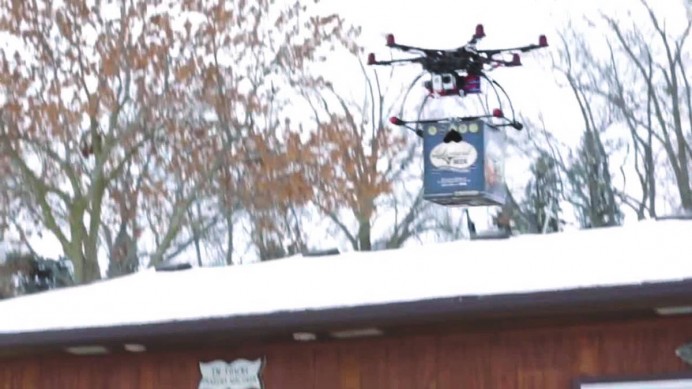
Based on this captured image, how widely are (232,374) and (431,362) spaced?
161 cm

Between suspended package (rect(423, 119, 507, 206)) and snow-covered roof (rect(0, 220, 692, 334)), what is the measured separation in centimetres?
168

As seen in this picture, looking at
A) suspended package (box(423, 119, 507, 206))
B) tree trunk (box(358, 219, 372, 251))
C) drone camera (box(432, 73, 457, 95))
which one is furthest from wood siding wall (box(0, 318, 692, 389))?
tree trunk (box(358, 219, 372, 251))

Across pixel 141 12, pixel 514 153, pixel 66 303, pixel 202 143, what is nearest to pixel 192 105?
pixel 202 143

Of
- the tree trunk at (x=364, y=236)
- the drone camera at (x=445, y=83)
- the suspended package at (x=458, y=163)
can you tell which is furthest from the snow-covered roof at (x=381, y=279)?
the tree trunk at (x=364, y=236)

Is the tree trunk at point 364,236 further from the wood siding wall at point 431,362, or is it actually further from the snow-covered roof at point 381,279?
the wood siding wall at point 431,362

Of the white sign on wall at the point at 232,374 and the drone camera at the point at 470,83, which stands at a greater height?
the drone camera at the point at 470,83

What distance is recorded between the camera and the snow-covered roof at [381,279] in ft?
30.5

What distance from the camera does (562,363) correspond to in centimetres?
956

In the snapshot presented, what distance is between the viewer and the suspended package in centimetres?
1344

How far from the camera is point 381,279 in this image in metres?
10.4

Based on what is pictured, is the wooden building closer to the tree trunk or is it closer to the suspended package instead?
the suspended package

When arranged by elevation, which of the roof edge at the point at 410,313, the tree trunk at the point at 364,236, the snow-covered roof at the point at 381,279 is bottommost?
the roof edge at the point at 410,313

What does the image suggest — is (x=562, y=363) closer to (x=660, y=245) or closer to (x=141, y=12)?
(x=660, y=245)

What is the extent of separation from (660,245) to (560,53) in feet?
91.7
